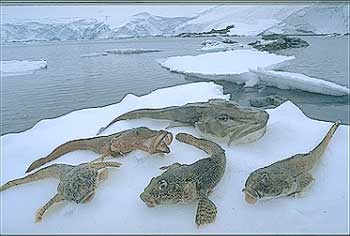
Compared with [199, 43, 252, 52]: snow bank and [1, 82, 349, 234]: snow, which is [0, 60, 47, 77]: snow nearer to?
[199, 43, 252, 52]: snow bank

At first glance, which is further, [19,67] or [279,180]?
[19,67]

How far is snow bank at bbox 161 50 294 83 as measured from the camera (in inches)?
195

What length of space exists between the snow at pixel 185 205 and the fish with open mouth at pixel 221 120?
0.04 meters

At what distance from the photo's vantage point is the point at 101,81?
5.09 m

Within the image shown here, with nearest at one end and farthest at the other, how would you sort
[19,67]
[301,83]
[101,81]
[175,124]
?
1. [175,124]
2. [301,83]
3. [101,81]
4. [19,67]

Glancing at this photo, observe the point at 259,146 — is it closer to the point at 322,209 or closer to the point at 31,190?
the point at 322,209

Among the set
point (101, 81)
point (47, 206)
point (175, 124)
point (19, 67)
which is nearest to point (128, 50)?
point (19, 67)

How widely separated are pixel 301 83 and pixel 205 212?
11.2ft

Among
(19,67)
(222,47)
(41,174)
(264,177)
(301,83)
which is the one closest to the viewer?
(264,177)

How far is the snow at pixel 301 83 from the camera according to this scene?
3894 mm

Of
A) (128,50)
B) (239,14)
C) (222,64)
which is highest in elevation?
(239,14)

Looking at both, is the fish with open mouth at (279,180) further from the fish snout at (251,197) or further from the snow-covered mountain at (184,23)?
the snow-covered mountain at (184,23)

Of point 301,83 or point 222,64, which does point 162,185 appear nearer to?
point 301,83

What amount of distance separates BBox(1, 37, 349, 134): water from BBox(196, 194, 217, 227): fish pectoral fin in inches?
84.7
